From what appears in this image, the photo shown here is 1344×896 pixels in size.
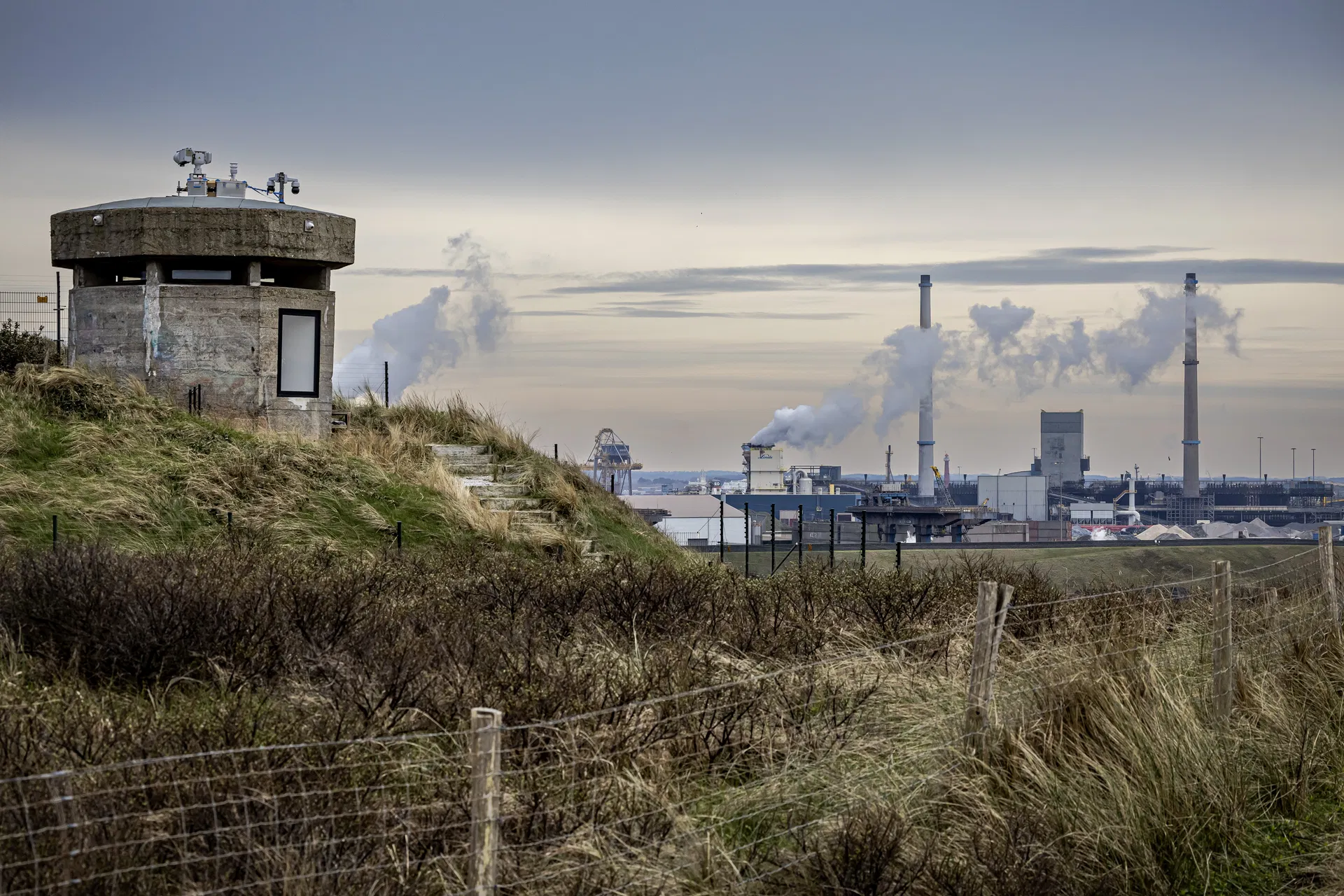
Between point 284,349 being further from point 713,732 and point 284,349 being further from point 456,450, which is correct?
point 713,732

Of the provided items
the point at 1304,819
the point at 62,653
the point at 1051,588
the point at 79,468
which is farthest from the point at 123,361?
the point at 1304,819

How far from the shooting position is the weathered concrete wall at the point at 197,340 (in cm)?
1995

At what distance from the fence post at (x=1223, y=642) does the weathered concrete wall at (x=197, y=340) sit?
49.1 feet

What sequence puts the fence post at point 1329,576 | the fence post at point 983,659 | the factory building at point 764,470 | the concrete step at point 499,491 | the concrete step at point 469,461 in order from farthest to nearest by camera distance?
the factory building at point 764,470 < the concrete step at point 469,461 < the concrete step at point 499,491 < the fence post at point 1329,576 < the fence post at point 983,659

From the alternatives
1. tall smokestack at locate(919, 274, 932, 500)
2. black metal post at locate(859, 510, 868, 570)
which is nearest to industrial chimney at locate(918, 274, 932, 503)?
tall smokestack at locate(919, 274, 932, 500)

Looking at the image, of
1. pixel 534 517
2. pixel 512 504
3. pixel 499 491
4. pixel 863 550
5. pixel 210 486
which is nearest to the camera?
pixel 210 486

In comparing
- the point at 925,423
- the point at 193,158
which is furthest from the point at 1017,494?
the point at 193,158

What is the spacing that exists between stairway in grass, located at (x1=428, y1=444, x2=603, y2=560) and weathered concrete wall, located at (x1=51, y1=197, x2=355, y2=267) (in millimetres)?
3591

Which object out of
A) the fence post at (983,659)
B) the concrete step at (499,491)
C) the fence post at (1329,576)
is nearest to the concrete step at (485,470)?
the concrete step at (499,491)

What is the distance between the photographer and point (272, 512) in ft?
53.3

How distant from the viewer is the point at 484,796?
4.37 meters

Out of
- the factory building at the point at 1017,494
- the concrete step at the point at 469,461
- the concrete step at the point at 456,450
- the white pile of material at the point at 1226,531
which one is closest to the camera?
the concrete step at the point at 469,461

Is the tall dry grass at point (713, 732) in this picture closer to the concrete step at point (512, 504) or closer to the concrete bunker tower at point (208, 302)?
the concrete step at point (512, 504)

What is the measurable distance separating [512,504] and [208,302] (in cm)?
544
